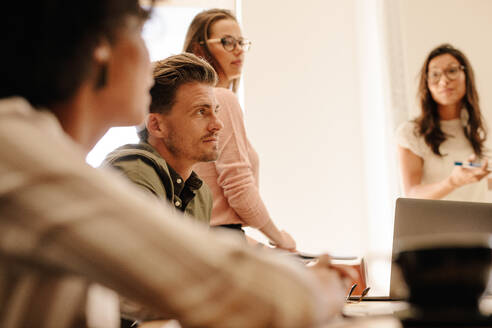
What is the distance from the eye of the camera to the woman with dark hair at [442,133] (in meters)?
2.41

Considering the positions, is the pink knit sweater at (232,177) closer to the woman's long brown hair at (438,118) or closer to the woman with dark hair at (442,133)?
the woman with dark hair at (442,133)

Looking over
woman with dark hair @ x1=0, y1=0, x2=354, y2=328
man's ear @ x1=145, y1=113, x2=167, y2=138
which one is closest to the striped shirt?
woman with dark hair @ x1=0, y1=0, x2=354, y2=328

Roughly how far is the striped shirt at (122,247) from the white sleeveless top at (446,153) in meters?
2.08

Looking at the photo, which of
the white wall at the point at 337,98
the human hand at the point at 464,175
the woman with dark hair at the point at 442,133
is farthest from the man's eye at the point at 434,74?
the white wall at the point at 337,98

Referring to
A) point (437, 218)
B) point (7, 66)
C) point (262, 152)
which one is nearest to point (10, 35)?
point (7, 66)

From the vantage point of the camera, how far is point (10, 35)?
54cm

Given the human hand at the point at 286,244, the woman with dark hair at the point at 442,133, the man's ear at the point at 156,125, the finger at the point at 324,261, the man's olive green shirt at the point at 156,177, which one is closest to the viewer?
the finger at the point at 324,261

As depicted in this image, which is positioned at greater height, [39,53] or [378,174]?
[39,53]

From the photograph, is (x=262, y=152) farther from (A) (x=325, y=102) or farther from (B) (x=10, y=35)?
(B) (x=10, y=35)

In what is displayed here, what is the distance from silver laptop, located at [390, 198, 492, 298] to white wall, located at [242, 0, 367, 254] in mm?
2083

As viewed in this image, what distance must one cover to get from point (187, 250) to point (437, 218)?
1.05 meters

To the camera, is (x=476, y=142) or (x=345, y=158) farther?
(x=345, y=158)

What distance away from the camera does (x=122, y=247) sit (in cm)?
44

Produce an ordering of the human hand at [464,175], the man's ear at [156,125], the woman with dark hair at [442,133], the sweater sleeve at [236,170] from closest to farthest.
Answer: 1. the man's ear at [156,125]
2. the sweater sleeve at [236,170]
3. the human hand at [464,175]
4. the woman with dark hair at [442,133]
